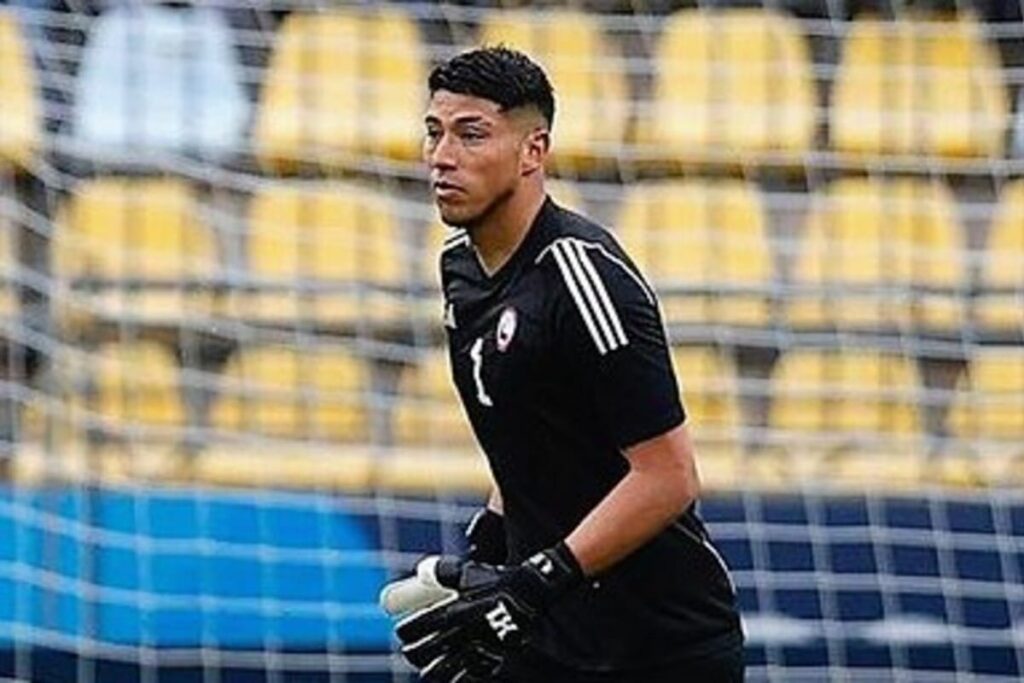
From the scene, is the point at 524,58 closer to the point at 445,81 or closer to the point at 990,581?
the point at 445,81

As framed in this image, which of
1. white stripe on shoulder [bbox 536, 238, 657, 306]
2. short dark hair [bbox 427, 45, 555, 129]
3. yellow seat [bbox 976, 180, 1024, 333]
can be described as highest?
yellow seat [bbox 976, 180, 1024, 333]

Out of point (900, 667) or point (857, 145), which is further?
point (857, 145)

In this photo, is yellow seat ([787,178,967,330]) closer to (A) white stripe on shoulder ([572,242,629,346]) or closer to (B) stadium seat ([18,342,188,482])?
(B) stadium seat ([18,342,188,482])

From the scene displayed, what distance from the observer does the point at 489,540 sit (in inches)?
124

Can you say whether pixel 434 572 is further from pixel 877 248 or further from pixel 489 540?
pixel 877 248

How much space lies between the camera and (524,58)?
2.97 m

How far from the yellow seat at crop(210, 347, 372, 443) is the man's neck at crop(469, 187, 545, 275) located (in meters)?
2.37

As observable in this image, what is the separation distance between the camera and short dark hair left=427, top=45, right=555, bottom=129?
288cm

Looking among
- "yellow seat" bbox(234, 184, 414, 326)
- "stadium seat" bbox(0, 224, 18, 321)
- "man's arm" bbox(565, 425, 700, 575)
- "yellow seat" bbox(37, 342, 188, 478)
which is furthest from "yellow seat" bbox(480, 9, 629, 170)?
"man's arm" bbox(565, 425, 700, 575)

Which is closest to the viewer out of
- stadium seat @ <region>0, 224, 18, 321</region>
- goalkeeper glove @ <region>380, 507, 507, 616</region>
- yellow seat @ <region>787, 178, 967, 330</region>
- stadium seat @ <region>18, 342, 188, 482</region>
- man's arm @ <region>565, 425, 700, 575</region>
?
man's arm @ <region>565, 425, 700, 575</region>

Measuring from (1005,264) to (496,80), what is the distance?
2.89m

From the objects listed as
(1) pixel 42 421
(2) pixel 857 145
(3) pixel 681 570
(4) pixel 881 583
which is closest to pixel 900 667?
(4) pixel 881 583

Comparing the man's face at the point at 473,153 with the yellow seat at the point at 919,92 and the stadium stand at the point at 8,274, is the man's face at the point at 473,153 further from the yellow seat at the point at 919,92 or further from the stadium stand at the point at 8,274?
the yellow seat at the point at 919,92

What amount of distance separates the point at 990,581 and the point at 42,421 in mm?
1815
